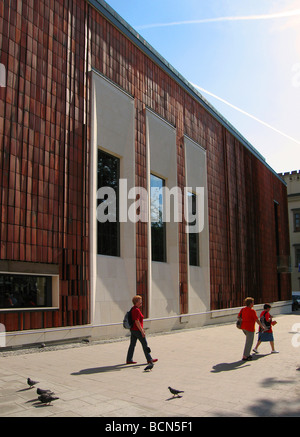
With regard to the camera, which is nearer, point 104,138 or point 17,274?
point 17,274

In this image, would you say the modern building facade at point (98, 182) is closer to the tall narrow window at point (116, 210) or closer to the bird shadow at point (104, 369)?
the tall narrow window at point (116, 210)

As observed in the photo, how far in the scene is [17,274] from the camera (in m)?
11.3

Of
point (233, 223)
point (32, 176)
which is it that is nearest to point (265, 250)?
point (233, 223)

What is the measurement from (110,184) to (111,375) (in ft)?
30.3

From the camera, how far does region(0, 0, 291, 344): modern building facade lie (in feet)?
38.1

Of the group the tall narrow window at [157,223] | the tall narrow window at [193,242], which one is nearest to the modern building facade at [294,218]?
the tall narrow window at [193,242]

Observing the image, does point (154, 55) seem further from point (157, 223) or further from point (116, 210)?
point (116, 210)

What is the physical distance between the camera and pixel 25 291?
1155 centimetres

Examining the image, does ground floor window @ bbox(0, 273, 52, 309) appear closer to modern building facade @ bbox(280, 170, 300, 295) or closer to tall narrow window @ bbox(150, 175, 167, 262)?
tall narrow window @ bbox(150, 175, 167, 262)

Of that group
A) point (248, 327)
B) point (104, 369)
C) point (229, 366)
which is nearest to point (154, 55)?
point (248, 327)

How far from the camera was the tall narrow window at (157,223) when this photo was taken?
1855cm

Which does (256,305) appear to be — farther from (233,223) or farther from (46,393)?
(46,393)

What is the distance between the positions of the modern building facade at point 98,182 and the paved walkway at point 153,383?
8.30ft

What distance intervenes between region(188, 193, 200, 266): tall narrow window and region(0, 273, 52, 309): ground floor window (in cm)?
1099
